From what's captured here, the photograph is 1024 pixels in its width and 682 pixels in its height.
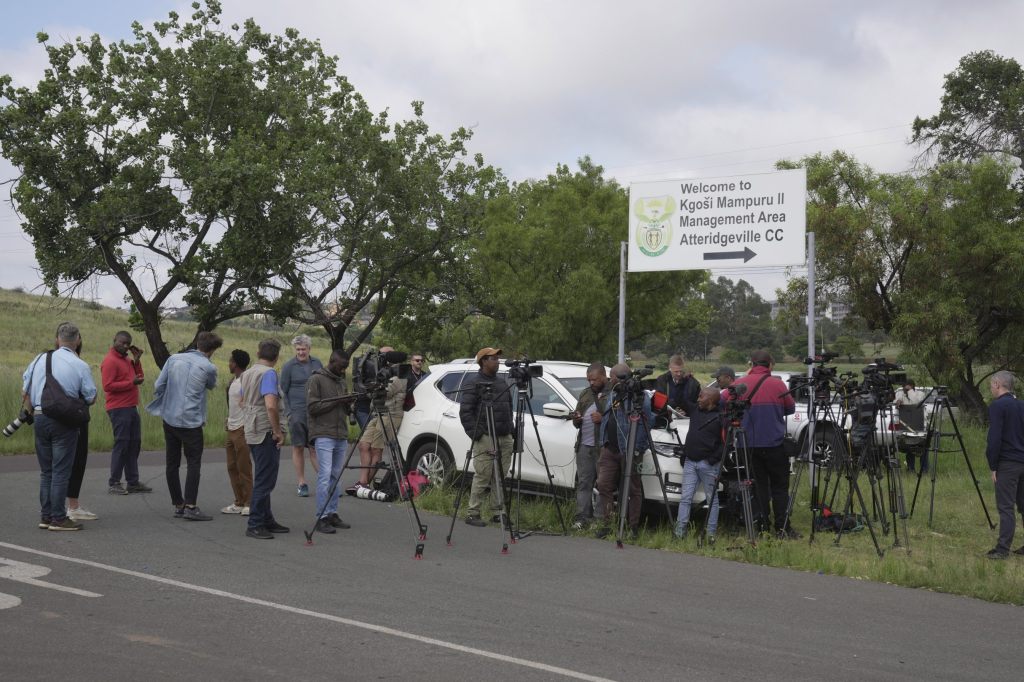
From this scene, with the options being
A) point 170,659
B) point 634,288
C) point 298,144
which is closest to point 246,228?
point 298,144

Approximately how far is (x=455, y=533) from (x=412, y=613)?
3339 millimetres

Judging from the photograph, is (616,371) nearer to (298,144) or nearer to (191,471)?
(191,471)

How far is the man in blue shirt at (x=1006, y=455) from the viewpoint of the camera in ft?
30.9

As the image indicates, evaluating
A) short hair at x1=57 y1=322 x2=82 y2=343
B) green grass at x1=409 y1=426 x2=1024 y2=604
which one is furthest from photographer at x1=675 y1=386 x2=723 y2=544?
short hair at x1=57 y1=322 x2=82 y2=343

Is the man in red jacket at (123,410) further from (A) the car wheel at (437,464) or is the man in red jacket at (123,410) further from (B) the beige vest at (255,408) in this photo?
(A) the car wheel at (437,464)

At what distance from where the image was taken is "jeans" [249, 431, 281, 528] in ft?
30.8

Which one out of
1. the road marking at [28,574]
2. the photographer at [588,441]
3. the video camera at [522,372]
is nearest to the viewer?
the road marking at [28,574]

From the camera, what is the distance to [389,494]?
40.6 feet

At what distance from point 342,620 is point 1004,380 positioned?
654cm

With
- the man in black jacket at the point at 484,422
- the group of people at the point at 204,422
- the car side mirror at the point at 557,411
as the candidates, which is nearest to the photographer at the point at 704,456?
the car side mirror at the point at 557,411

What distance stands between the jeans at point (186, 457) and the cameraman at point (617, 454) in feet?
13.4

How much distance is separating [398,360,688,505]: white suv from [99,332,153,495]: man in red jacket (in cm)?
321

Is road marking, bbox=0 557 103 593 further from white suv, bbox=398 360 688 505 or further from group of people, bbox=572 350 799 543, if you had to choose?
group of people, bbox=572 350 799 543

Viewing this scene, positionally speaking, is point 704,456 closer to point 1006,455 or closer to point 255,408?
point 1006,455
